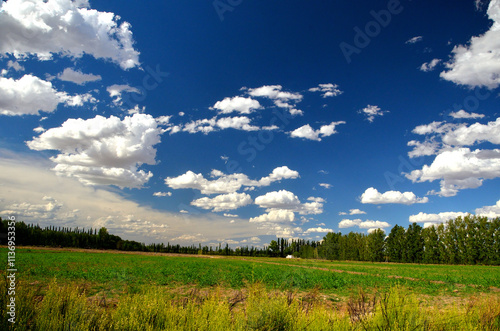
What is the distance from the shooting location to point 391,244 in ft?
320

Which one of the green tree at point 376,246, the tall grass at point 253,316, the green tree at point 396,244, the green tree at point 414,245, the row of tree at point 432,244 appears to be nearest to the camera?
the tall grass at point 253,316

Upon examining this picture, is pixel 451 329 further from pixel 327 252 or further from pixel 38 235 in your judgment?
pixel 38 235

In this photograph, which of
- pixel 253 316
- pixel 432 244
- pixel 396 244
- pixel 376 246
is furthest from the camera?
pixel 376 246

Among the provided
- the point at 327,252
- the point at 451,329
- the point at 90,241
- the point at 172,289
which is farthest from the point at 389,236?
the point at 90,241

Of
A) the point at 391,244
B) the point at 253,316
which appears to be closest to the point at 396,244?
the point at 391,244

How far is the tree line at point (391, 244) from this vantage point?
77.5 meters

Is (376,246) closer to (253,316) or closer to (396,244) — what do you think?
(396,244)

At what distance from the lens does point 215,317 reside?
5648 millimetres

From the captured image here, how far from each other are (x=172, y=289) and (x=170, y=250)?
13344cm

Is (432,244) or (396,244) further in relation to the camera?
(396,244)

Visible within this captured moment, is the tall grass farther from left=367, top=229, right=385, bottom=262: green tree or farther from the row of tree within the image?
left=367, top=229, right=385, bottom=262: green tree

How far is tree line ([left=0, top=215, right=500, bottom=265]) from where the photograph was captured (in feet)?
254

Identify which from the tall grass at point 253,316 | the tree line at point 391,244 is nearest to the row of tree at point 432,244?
the tree line at point 391,244

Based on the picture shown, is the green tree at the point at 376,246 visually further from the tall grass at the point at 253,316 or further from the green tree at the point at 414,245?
the tall grass at the point at 253,316
